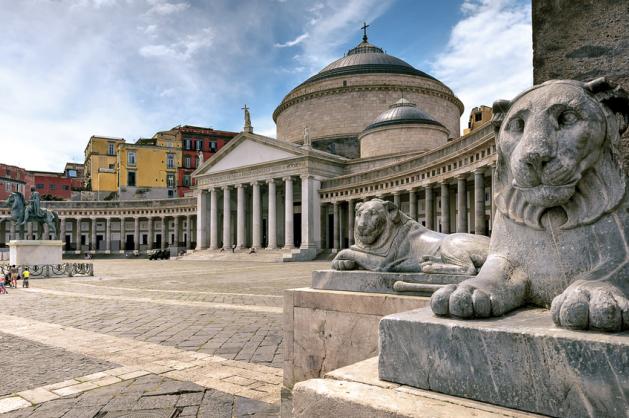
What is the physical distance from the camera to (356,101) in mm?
51031

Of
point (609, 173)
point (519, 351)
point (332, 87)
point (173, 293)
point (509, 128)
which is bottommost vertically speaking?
point (173, 293)

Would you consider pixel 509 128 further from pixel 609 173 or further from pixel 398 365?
pixel 398 365

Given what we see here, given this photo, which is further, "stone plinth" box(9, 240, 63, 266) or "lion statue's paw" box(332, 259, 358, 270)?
"stone plinth" box(9, 240, 63, 266)

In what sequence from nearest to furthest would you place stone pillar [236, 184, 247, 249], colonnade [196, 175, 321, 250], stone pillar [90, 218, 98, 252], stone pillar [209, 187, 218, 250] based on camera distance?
colonnade [196, 175, 321, 250] < stone pillar [236, 184, 247, 249] < stone pillar [209, 187, 218, 250] < stone pillar [90, 218, 98, 252]

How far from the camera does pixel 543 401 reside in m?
1.72

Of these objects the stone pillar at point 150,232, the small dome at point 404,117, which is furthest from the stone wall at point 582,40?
the stone pillar at point 150,232

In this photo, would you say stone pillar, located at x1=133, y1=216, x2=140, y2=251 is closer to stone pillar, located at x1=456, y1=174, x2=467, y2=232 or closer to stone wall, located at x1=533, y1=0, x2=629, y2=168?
stone pillar, located at x1=456, y1=174, x2=467, y2=232

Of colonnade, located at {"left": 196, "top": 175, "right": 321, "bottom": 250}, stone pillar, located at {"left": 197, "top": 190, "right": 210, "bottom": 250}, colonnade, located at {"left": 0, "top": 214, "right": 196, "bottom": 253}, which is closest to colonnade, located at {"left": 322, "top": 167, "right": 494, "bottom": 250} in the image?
colonnade, located at {"left": 196, "top": 175, "right": 321, "bottom": 250}

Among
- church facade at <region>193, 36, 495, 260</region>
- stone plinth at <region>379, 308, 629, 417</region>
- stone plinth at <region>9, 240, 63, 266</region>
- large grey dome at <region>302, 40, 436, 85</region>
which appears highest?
large grey dome at <region>302, 40, 436, 85</region>

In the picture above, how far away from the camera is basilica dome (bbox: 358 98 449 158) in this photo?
40781 mm

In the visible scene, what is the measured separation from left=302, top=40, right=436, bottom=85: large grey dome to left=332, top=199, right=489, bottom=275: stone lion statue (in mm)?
49994

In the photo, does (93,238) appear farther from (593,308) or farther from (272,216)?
(593,308)

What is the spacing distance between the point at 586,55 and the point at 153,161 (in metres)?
68.4

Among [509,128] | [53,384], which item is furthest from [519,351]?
[53,384]
